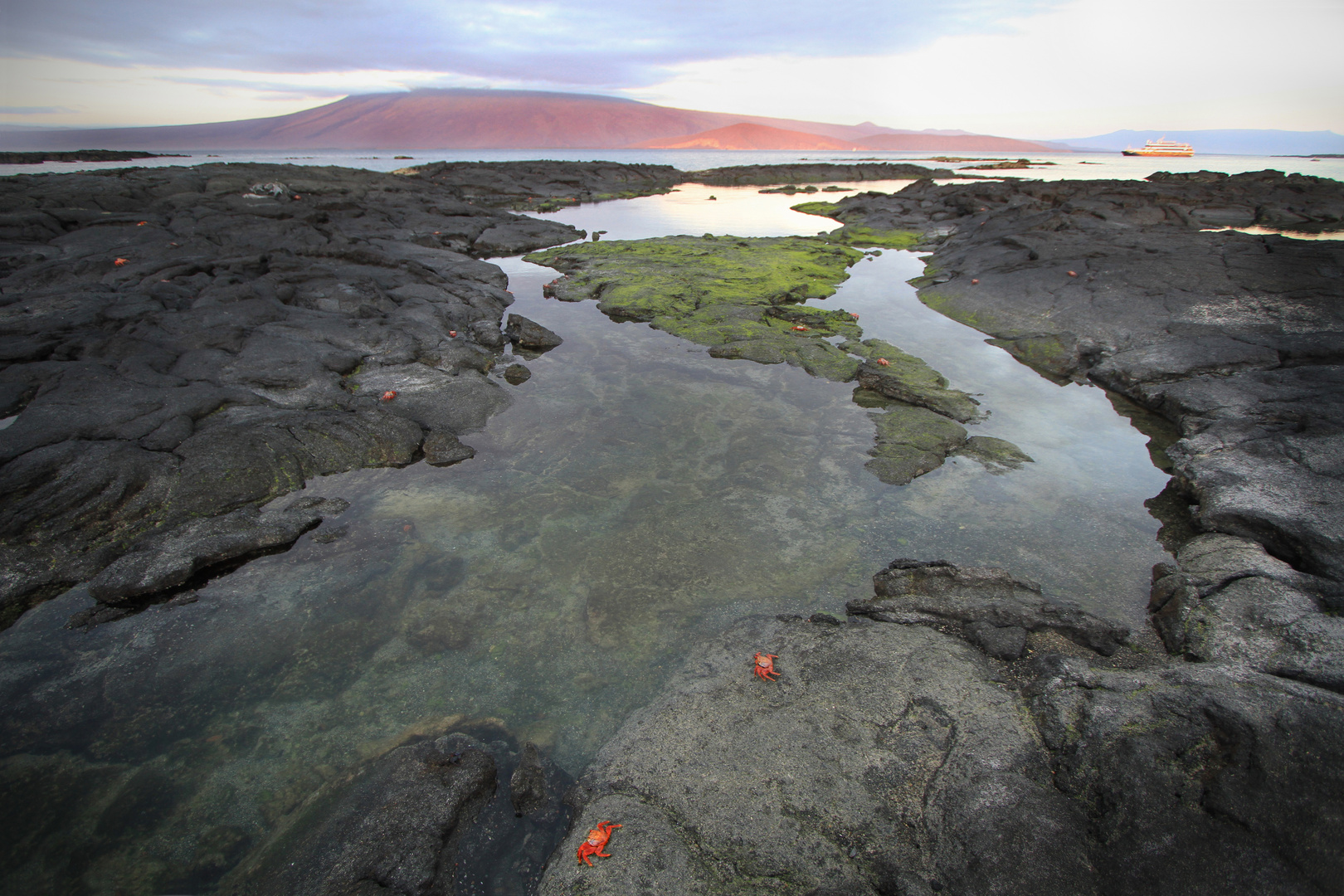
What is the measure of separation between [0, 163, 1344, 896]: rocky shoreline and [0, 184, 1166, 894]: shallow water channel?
376 mm

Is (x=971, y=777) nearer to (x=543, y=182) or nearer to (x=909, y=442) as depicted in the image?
(x=909, y=442)

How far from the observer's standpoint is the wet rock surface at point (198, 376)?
5.82 meters

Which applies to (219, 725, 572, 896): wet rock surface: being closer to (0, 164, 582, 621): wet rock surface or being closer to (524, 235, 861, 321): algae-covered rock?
(0, 164, 582, 621): wet rock surface

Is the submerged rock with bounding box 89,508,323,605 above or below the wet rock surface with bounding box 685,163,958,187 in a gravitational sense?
below

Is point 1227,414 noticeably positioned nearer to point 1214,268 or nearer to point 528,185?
point 1214,268

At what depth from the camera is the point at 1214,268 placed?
506 inches

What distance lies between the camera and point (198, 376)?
841 cm

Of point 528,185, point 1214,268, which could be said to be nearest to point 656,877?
point 1214,268

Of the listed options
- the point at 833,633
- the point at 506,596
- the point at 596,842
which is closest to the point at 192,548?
the point at 506,596

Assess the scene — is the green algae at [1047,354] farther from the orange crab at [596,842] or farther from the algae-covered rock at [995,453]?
the orange crab at [596,842]

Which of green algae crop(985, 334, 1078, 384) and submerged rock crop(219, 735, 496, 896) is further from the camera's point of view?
green algae crop(985, 334, 1078, 384)

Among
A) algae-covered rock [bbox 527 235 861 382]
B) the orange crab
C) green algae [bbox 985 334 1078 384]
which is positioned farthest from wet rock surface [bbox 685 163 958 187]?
the orange crab

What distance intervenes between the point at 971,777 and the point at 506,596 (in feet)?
13.4

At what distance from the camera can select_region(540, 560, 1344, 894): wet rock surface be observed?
9.55 feet
